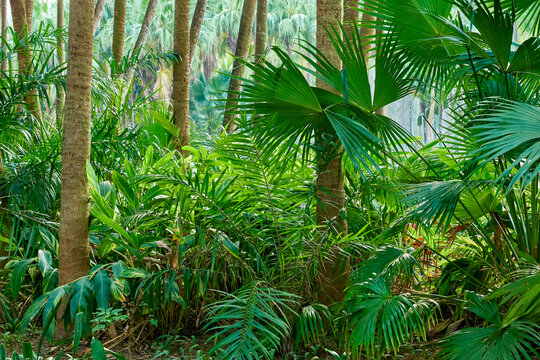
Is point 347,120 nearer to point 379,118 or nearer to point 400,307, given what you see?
point 379,118

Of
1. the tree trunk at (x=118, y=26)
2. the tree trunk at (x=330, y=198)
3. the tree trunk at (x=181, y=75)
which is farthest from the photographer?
the tree trunk at (x=118, y=26)

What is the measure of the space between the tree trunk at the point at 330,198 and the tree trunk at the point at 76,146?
1.41 m

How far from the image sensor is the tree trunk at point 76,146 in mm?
3203

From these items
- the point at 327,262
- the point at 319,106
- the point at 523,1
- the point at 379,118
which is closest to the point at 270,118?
the point at 319,106

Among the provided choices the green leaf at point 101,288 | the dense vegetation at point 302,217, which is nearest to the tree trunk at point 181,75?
the dense vegetation at point 302,217

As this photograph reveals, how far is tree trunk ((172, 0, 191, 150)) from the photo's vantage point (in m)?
5.16

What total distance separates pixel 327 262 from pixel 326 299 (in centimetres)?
23

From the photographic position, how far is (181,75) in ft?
17.1

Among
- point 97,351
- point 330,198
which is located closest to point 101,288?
point 97,351

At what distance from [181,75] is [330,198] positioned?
8.16 feet

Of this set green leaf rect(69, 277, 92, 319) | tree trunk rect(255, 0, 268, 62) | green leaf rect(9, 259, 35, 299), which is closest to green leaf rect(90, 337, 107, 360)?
green leaf rect(69, 277, 92, 319)

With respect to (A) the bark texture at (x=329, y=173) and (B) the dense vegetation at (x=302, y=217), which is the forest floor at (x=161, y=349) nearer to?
(B) the dense vegetation at (x=302, y=217)

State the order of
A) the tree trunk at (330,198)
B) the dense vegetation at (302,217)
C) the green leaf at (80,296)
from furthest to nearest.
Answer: the tree trunk at (330,198), the green leaf at (80,296), the dense vegetation at (302,217)

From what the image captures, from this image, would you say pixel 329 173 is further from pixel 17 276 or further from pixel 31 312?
pixel 17 276
